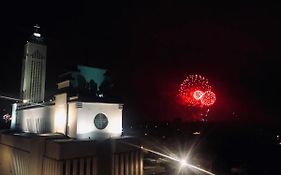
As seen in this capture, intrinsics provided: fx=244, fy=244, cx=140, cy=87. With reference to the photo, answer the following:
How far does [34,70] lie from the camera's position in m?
34.7

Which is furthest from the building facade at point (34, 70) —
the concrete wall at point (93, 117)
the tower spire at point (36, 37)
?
the concrete wall at point (93, 117)

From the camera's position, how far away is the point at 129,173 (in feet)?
59.4

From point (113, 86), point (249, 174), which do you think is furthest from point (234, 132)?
point (113, 86)

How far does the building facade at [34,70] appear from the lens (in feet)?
110

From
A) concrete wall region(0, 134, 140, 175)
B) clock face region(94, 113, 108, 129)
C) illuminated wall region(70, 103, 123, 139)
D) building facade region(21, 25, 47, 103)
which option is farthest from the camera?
building facade region(21, 25, 47, 103)

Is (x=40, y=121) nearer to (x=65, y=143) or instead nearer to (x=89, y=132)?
(x=89, y=132)

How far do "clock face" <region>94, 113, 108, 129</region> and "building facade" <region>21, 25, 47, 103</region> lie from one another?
57.1 ft

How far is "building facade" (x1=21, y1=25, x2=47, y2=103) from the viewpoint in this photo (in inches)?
1321

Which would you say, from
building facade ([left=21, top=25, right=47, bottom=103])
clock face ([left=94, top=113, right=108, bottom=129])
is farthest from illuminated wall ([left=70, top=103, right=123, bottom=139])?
building facade ([left=21, top=25, right=47, bottom=103])

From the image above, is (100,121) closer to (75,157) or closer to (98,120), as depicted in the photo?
(98,120)

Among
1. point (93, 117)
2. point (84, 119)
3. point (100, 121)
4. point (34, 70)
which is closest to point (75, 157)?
point (84, 119)

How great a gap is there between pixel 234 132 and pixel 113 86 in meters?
50.8

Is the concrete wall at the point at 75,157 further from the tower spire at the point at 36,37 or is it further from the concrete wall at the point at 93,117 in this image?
the tower spire at the point at 36,37

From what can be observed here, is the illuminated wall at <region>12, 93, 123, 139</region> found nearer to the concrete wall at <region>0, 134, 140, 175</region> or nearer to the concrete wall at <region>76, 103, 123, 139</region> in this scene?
the concrete wall at <region>76, 103, 123, 139</region>
